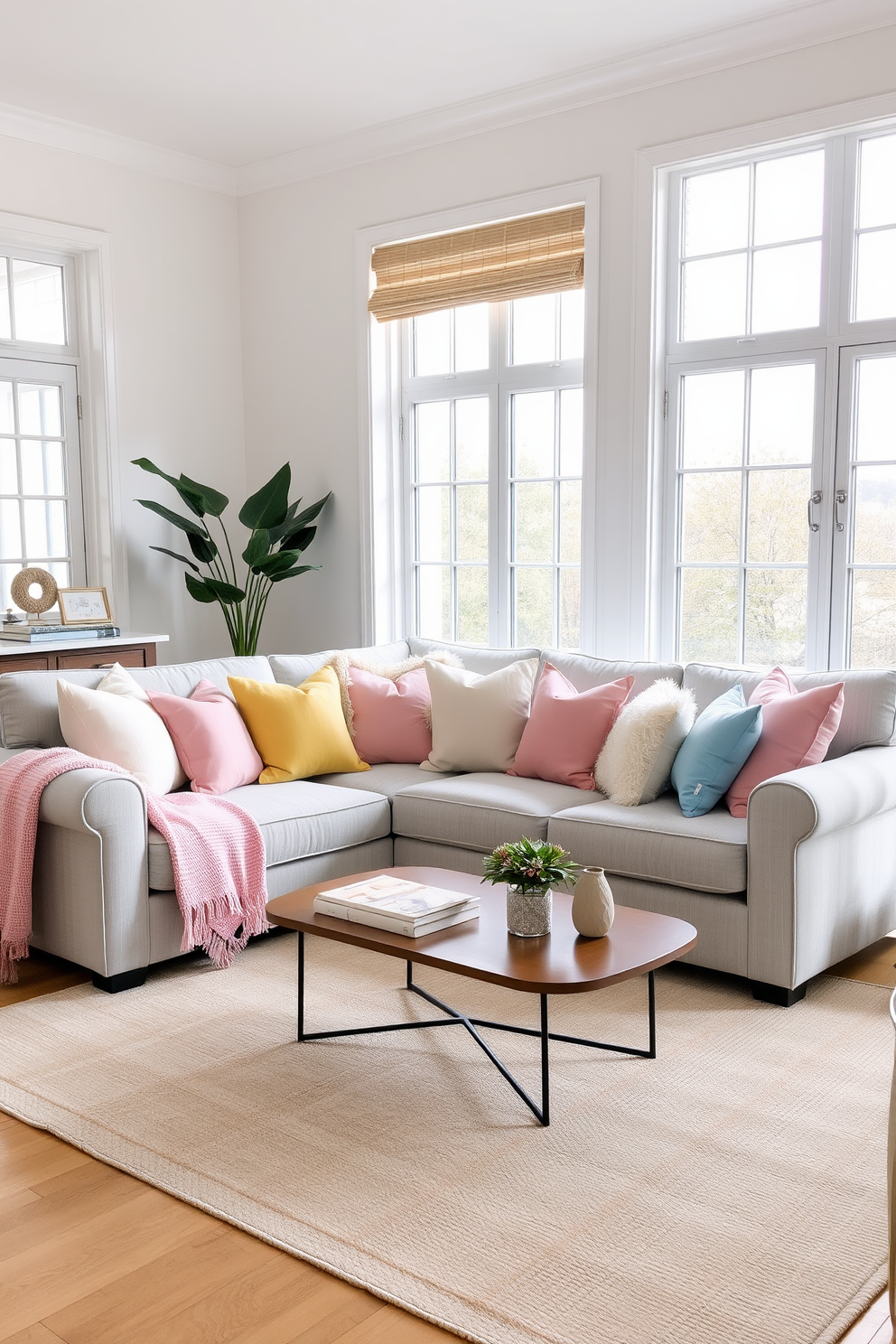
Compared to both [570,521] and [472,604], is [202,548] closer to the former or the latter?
[472,604]

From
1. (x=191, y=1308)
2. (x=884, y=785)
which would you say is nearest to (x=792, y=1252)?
(x=191, y=1308)

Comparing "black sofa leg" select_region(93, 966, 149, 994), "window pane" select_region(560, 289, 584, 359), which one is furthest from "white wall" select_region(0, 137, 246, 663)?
"black sofa leg" select_region(93, 966, 149, 994)

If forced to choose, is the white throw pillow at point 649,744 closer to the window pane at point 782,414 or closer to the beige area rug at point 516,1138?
the beige area rug at point 516,1138

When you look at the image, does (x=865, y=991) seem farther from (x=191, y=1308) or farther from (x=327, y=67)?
(x=327, y=67)

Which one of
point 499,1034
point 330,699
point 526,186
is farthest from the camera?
point 526,186

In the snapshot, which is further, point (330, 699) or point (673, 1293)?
point (330, 699)

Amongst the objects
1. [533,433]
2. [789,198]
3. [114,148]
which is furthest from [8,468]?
[789,198]

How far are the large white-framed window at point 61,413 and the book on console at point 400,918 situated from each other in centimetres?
300

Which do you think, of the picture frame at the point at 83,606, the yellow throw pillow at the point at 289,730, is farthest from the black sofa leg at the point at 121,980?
the picture frame at the point at 83,606

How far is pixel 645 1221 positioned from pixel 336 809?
192 cm

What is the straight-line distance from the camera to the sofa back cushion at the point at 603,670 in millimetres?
4062

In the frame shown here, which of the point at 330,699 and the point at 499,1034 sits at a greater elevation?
the point at 330,699

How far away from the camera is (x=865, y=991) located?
322cm

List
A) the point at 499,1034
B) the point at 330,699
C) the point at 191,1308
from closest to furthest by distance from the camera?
the point at 191,1308 → the point at 499,1034 → the point at 330,699
